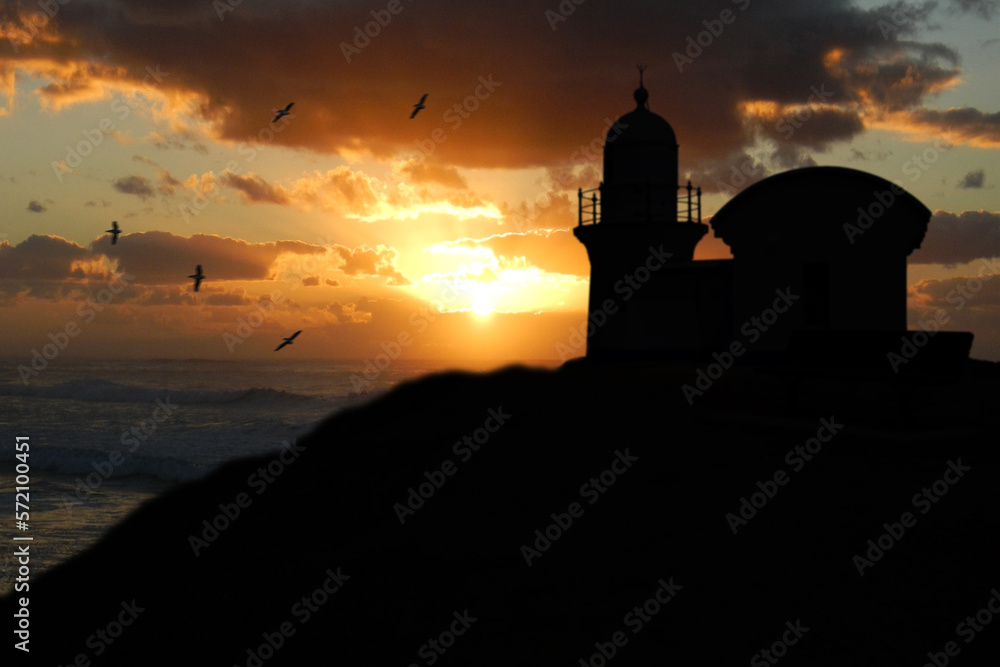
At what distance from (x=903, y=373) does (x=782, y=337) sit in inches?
392

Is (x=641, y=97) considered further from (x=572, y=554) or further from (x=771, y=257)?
(x=572, y=554)

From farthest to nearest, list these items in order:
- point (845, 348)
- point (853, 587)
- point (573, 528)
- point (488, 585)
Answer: point (845, 348) < point (573, 528) < point (488, 585) < point (853, 587)

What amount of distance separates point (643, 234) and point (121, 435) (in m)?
26.0

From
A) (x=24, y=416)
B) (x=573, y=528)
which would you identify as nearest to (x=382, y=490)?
(x=573, y=528)

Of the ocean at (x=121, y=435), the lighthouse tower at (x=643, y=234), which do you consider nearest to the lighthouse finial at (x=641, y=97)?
the lighthouse tower at (x=643, y=234)

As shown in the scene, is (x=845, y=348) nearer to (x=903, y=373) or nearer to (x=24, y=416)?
(x=903, y=373)

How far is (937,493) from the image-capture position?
902 cm

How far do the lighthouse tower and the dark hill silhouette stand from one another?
12.9m

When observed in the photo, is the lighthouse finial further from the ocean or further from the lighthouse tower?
the ocean

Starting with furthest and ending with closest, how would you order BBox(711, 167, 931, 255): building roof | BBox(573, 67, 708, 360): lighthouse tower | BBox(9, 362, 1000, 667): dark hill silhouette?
BBox(573, 67, 708, 360): lighthouse tower
BBox(711, 167, 931, 255): building roof
BBox(9, 362, 1000, 667): dark hill silhouette

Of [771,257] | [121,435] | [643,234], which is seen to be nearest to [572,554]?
[771,257]

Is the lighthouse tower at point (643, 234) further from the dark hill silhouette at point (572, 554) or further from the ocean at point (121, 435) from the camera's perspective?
the dark hill silhouette at point (572, 554)

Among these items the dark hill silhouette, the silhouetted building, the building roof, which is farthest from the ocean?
the building roof

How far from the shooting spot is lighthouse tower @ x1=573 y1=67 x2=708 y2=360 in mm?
27219
